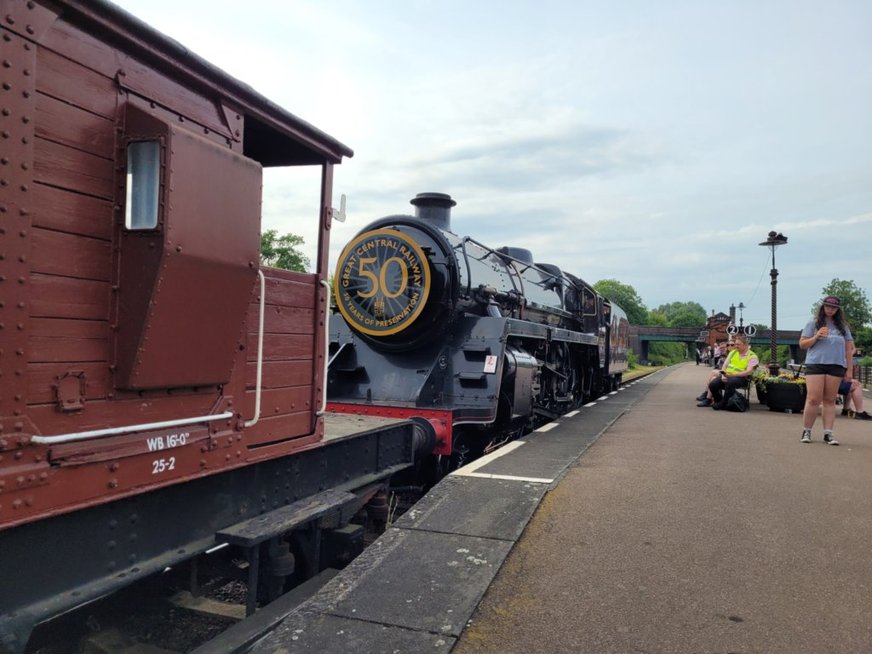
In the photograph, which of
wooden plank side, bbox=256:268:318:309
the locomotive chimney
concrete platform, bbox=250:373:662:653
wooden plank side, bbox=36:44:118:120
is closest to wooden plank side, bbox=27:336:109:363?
wooden plank side, bbox=36:44:118:120

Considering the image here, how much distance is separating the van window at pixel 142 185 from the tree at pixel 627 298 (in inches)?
4436

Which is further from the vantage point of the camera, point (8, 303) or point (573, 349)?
point (573, 349)

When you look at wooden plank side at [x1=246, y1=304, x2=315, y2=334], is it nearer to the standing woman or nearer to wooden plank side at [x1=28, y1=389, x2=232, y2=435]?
wooden plank side at [x1=28, y1=389, x2=232, y2=435]

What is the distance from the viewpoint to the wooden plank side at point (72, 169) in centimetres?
224

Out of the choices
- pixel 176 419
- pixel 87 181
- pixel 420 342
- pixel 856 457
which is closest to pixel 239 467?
pixel 176 419

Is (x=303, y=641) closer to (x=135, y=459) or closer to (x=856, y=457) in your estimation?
(x=135, y=459)

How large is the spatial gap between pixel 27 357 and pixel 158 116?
1.07 m

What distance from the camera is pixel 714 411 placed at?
1150 centimetres

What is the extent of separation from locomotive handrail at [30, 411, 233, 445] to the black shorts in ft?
22.0

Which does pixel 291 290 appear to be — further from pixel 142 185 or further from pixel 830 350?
pixel 830 350

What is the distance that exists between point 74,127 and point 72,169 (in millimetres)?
157

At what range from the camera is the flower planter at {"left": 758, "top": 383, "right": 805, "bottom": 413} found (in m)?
11.2

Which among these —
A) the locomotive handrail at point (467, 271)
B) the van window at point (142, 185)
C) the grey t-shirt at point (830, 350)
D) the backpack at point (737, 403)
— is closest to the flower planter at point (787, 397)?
the backpack at point (737, 403)

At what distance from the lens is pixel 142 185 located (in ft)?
8.28
